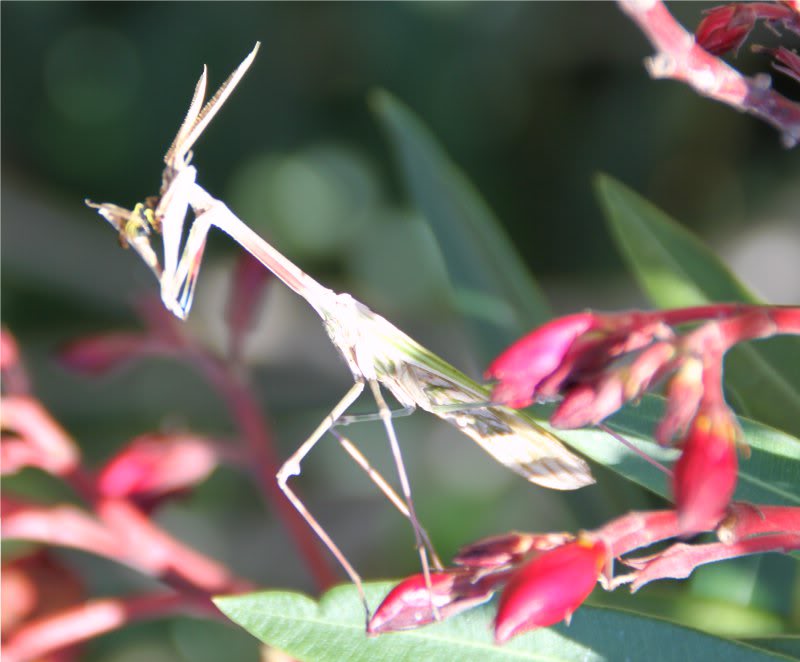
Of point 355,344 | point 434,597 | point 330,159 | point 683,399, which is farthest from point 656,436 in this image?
point 330,159

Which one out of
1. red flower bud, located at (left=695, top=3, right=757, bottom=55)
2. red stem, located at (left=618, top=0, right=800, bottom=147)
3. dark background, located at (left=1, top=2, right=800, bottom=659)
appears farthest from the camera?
dark background, located at (left=1, top=2, right=800, bottom=659)

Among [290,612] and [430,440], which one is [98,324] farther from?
[290,612]

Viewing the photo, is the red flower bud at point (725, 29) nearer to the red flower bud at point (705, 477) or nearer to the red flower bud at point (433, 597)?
the red flower bud at point (705, 477)

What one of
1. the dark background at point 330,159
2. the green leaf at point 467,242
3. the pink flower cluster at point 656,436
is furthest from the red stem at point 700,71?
the dark background at point 330,159

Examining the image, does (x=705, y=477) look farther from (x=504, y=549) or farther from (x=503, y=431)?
(x=503, y=431)

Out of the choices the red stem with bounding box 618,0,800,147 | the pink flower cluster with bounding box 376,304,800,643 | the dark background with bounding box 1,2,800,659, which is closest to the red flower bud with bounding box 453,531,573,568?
the pink flower cluster with bounding box 376,304,800,643

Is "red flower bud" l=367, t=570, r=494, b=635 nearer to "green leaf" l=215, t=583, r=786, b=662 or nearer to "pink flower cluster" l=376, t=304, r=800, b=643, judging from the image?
"pink flower cluster" l=376, t=304, r=800, b=643
